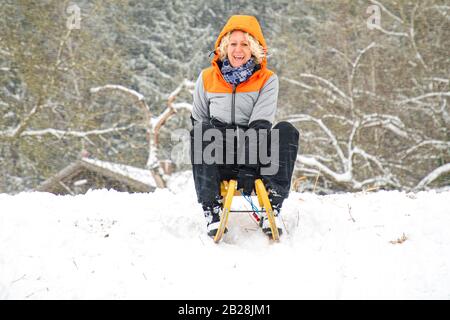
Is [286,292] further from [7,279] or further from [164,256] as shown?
[7,279]

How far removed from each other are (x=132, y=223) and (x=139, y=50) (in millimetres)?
23543

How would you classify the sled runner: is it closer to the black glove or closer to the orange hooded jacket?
the black glove

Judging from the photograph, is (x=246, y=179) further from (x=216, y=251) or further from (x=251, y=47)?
(x=251, y=47)

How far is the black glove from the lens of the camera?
329cm

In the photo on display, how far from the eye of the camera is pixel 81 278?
8.96ft

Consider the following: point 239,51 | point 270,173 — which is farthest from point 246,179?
point 239,51

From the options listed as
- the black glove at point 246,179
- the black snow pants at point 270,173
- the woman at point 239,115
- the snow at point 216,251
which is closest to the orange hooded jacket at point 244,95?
the woman at point 239,115

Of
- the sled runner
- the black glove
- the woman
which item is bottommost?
the sled runner

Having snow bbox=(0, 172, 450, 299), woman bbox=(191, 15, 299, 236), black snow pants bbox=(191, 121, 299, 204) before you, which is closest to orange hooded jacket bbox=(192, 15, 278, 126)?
woman bbox=(191, 15, 299, 236)

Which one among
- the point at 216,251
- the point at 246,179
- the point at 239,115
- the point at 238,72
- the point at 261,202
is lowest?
the point at 216,251

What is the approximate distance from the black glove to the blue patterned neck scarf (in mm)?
617

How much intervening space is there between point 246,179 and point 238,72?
0.73 m

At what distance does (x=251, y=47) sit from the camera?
11.5 feet
